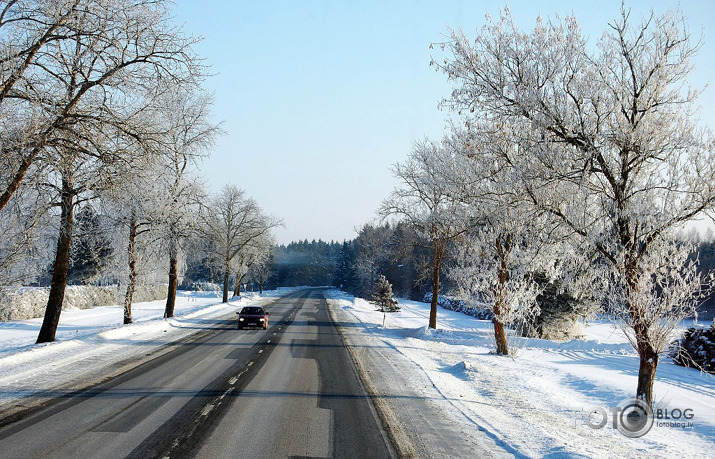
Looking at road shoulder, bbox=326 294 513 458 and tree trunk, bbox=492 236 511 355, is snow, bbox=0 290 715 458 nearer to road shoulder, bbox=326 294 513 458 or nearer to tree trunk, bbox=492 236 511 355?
road shoulder, bbox=326 294 513 458

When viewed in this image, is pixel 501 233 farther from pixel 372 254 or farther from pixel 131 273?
pixel 372 254

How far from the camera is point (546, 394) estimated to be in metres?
11.8

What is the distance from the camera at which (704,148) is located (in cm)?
859

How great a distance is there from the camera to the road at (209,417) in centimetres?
651

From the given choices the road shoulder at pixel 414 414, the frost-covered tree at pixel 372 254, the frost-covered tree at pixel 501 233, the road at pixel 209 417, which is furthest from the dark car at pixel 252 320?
the frost-covered tree at pixel 372 254

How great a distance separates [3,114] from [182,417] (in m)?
6.47

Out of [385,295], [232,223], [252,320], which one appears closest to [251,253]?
[232,223]

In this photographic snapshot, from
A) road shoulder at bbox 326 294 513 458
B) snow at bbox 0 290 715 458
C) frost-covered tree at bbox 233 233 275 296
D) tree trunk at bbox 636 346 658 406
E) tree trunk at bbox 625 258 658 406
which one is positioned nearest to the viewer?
road shoulder at bbox 326 294 513 458

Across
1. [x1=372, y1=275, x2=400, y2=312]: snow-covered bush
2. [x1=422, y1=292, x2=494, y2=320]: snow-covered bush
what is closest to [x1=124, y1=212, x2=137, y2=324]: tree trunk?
[x1=422, y1=292, x2=494, y2=320]: snow-covered bush

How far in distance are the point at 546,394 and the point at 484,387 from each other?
1524 millimetres

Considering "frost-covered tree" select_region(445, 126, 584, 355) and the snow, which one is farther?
"frost-covered tree" select_region(445, 126, 584, 355)

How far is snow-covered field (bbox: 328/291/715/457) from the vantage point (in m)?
7.80

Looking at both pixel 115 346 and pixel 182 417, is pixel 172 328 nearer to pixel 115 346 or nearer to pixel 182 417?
pixel 115 346

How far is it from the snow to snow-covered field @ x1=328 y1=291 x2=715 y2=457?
33 millimetres
